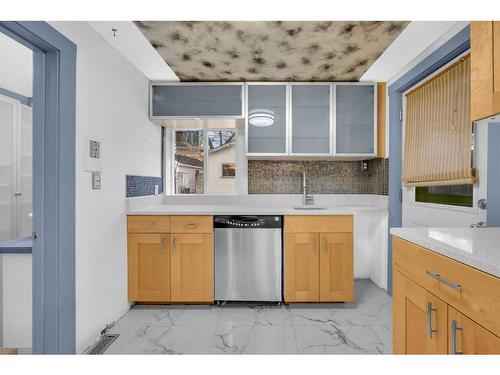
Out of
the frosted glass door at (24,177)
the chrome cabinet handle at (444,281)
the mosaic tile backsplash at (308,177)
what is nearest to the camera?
the chrome cabinet handle at (444,281)

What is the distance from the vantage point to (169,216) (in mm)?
2389

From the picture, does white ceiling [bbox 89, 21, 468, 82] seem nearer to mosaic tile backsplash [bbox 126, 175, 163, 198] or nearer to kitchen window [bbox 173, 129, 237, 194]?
kitchen window [bbox 173, 129, 237, 194]

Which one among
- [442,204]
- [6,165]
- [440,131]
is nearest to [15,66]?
[6,165]

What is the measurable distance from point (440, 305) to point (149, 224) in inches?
83.2

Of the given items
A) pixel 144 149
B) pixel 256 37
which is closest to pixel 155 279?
pixel 144 149

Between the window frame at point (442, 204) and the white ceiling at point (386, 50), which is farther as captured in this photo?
the white ceiling at point (386, 50)

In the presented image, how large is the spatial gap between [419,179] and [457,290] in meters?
1.57

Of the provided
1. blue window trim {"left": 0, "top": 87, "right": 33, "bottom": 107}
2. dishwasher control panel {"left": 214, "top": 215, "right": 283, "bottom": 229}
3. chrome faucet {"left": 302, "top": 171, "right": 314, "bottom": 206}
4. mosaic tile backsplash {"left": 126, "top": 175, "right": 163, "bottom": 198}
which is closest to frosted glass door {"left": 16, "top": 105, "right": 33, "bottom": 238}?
blue window trim {"left": 0, "top": 87, "right": 33, "bottom": 107}

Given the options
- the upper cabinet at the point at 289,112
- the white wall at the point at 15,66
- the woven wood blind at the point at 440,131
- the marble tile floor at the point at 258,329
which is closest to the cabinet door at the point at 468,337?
the marble tile floor at the point at 258,329

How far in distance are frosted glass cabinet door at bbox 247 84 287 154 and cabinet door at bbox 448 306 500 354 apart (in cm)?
209

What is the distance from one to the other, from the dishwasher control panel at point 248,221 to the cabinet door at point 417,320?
116 centimetres

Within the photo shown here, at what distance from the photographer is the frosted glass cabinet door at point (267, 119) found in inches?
109

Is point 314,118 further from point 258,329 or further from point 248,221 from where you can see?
point 258,329

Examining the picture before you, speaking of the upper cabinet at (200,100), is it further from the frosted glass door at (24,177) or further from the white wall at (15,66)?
the frosted glass door at (24,177)
